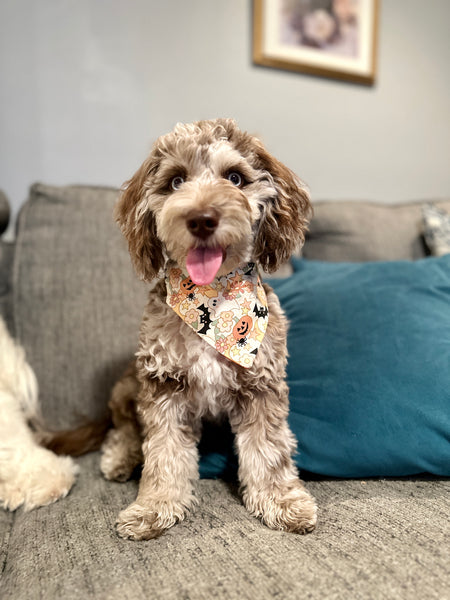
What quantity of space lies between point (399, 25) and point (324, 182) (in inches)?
35.4

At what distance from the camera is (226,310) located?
981mm

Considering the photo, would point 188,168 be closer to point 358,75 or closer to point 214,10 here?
point 214,10

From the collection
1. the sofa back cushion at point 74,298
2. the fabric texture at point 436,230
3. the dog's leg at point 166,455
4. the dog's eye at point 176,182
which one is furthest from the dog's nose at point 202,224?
the fabric texture at point 436,230

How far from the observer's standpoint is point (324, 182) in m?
2.24

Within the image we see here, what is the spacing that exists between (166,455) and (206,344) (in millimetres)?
259

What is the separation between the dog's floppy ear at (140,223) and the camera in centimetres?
94

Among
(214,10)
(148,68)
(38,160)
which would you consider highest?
(214,10)

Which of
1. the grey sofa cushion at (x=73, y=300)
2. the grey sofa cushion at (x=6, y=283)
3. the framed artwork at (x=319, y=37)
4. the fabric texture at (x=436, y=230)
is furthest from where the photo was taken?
the framed artwork at (x=319, y=37)

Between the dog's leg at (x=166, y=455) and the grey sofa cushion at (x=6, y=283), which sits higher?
the grey sofa cushion at (x=6, y=283)

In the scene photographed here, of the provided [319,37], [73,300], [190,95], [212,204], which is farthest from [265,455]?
[319,37]

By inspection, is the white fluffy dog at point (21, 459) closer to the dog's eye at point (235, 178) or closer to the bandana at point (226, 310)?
the bandana at point (226, 310)

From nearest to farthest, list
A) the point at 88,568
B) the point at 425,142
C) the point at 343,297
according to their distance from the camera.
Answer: the point at 88,568
the point at 343,297
the point at 425,142

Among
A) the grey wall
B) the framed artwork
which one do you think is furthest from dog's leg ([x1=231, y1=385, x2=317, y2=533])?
the framed artwork

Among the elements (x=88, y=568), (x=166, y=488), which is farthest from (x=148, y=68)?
(x=88, y=568)
